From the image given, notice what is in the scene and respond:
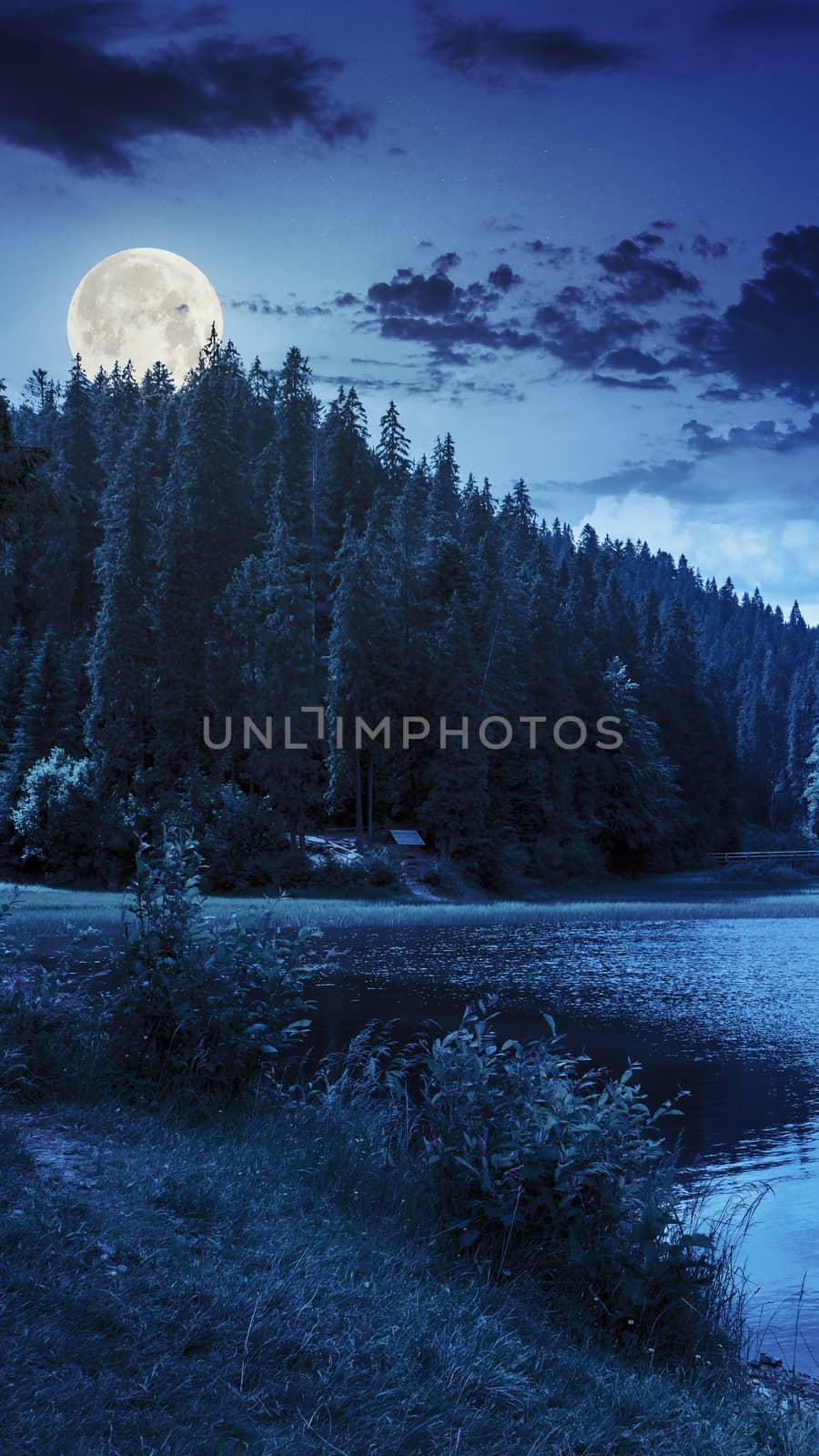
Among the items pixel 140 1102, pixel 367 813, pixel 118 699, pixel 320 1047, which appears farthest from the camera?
pixel 367 813

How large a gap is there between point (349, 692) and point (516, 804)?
1705 centimetres

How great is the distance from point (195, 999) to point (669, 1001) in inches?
709

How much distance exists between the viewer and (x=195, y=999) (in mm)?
9656

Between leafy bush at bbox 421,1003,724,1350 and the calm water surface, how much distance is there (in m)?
0.66

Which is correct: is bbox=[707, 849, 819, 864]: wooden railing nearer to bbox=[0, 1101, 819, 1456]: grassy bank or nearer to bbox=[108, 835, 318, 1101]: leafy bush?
bbox=[108, 835, 318, 1101]: leafy bush

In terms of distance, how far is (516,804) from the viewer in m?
74.6

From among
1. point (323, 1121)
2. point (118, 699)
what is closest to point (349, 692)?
point (118, 699)

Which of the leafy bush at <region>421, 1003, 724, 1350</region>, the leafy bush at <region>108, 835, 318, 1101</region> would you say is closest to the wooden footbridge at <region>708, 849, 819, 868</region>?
the leafy bush at <region>108, 835, 318, 1101</region>

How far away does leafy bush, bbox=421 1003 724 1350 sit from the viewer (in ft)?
22.7

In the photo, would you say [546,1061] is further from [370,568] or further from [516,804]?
[516,804]

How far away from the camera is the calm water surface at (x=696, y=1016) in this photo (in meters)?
10.6

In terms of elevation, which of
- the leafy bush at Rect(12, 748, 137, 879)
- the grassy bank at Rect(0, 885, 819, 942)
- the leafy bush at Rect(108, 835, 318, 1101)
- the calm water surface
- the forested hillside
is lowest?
the calm water surface

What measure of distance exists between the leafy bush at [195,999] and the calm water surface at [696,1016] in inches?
34.9

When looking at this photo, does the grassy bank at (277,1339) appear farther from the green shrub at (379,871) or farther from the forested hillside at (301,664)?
the green shrub at (379,871)
